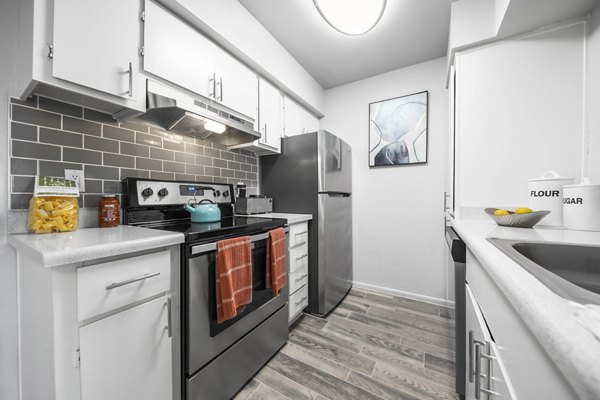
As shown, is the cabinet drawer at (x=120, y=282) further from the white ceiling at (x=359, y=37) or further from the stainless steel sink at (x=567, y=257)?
the white ceiling at (x=359, y=37)

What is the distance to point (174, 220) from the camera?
1480 millimetres

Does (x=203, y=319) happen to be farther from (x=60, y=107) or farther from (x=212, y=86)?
(x=212, y=86)

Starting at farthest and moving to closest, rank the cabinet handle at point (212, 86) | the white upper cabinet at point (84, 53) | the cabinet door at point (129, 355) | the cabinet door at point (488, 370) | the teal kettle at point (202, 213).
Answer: the cabinet handle at point (212, 86)
the teal kettle at point (202, 213)
the white upper cabinet at point (84, 53)
the cabinet door at point (129, 355)
the cabinet door at point (488, 370)

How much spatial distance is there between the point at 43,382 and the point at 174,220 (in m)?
0.85

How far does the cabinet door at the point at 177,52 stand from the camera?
122 cm

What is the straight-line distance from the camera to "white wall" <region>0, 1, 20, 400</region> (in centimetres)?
99

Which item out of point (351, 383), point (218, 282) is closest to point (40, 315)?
point (218, 282)

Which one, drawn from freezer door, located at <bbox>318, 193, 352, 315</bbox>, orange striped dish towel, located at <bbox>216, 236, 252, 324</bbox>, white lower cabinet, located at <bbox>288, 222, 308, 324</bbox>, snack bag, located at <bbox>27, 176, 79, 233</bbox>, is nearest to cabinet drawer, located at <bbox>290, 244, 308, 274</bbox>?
white lower cabinet, located at <bbox>288, 222, 308, 324</bbox>

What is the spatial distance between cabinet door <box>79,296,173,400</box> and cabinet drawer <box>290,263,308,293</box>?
100cm

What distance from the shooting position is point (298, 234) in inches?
75.5

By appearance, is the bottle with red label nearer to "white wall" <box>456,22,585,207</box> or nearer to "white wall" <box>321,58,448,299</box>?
"white wall" <box>456,22,585,207</box>

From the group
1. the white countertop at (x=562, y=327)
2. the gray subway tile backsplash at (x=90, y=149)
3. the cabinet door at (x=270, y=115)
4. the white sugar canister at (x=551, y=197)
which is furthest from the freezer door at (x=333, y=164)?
the white countertop at (x=562, y=327)

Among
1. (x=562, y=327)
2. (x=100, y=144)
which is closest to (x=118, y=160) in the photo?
(x=100, y=144)

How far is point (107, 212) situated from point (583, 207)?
225 cm
